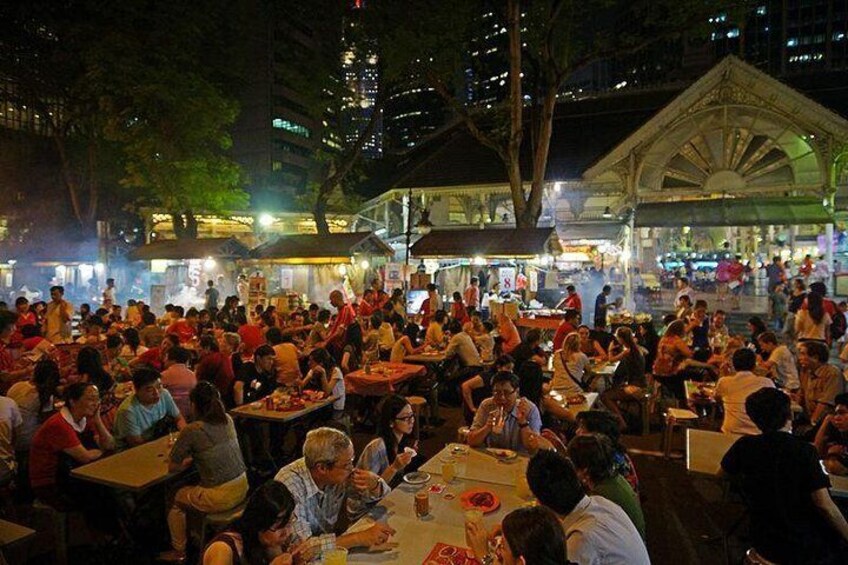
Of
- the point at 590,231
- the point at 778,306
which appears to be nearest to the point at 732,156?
the point at 590,231

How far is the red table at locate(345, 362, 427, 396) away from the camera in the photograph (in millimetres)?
7938

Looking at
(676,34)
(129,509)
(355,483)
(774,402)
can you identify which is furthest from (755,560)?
(676,34)

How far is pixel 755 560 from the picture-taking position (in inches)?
141

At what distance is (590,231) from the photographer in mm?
18297

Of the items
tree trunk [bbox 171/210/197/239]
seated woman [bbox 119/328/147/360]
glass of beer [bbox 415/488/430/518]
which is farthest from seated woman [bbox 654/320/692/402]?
tree trunk [bbox 171/210/197/239]

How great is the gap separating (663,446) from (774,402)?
13.5 feet

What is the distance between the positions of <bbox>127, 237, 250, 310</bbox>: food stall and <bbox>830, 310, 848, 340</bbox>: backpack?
1609 cm

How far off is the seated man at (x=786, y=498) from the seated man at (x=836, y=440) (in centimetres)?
131

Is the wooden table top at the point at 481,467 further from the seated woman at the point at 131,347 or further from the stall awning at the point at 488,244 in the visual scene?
the stall awning at the point at 488,244

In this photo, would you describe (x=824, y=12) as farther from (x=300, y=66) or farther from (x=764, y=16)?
(x=300, y=66)

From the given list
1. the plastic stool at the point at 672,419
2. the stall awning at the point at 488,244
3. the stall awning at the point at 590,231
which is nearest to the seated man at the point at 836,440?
the plastic stool at the point at 672,419

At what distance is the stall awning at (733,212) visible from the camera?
49.4 feet

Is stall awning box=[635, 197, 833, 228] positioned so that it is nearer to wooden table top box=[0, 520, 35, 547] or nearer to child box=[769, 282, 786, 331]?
child box=[769, 282, 786, 331]

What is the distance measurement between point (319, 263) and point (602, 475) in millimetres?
13529
